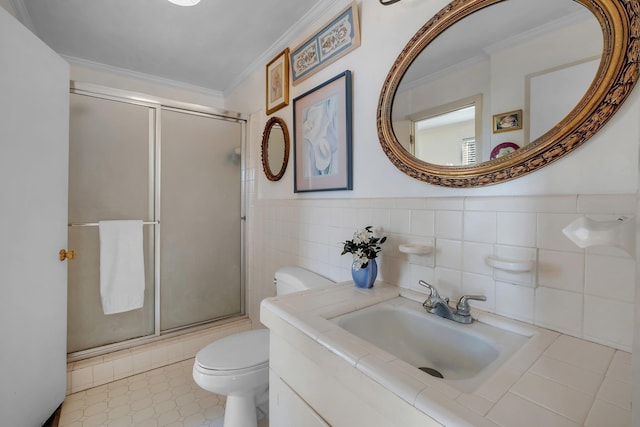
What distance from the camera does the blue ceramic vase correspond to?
108cm

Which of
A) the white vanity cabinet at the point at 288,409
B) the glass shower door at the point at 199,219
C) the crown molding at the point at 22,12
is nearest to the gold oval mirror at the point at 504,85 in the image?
the white vanity cabinet at the point at 288,409

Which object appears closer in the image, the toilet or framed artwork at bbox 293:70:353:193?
the toilet

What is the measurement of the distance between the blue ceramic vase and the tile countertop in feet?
1.16

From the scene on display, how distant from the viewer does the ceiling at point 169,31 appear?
5.02 ft

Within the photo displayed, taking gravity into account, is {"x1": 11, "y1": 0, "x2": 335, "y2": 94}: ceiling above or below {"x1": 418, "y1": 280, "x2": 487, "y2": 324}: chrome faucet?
above

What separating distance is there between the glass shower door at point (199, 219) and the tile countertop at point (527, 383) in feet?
5.09

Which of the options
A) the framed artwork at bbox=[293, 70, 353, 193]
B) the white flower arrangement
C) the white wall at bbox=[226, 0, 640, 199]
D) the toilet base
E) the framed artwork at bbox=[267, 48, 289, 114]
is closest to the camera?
the white wall at bbox=[226, 0, 640, 199]

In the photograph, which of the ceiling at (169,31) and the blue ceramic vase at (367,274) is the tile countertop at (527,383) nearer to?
the blue ceramic vase at (367,274)

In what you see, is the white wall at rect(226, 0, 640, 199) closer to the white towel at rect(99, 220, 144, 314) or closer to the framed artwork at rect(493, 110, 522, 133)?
the framed artwork at rect(493, 110, 522, 133)

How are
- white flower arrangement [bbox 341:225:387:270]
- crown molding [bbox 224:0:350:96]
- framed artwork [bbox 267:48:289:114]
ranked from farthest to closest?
framed artwork [bbox 267:48:289:114] → crown molding [bbox 224:0:350:96] → white flower arrangement [bbox 341:225:387:270]

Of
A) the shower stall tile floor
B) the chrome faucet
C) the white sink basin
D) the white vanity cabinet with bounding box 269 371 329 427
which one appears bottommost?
the shower stall tile floor

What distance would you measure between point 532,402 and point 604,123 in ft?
2.18

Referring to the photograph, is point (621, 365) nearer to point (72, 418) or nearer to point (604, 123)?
point (604, 123)

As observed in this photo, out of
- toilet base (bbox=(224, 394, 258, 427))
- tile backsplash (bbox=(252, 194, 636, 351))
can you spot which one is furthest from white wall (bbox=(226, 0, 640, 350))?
toilet base (bbox=(224, 394, 258, 427))
